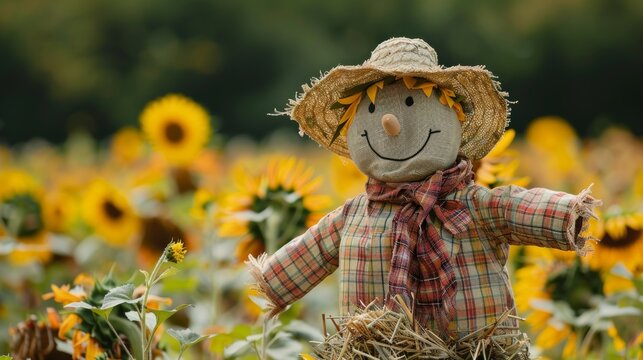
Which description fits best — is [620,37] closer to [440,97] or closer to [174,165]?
[174,165]

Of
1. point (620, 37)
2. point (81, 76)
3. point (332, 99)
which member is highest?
point (81, 76)

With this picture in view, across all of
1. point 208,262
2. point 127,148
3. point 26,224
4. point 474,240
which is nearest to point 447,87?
point 474,240

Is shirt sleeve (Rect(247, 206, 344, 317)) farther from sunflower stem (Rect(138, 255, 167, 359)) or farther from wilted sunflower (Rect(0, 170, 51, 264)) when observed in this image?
wilted sunflower (Rect(0, 170, 51, 264))

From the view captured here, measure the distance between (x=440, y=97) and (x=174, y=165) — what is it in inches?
87.0

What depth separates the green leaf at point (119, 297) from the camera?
57.7 inches

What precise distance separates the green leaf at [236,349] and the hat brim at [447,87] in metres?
0.38

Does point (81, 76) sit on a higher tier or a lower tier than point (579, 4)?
higher

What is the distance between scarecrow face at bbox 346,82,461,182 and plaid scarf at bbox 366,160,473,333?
0.02 metres

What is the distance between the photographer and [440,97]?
1.57 m

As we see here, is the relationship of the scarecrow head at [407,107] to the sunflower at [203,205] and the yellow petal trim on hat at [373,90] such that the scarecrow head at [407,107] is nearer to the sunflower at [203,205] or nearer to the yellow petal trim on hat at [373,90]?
the yellow petal trim on hat at [373,90]

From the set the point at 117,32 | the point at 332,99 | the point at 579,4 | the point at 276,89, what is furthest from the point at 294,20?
the point at 332,99

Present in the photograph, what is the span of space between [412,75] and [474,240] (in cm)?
27

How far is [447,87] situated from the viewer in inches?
62.3

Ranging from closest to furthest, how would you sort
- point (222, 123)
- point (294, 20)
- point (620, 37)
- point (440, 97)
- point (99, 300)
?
point (440, 97) < point (99, 300) < point (620, 37) < point (222, 123) < point (294, 20)
